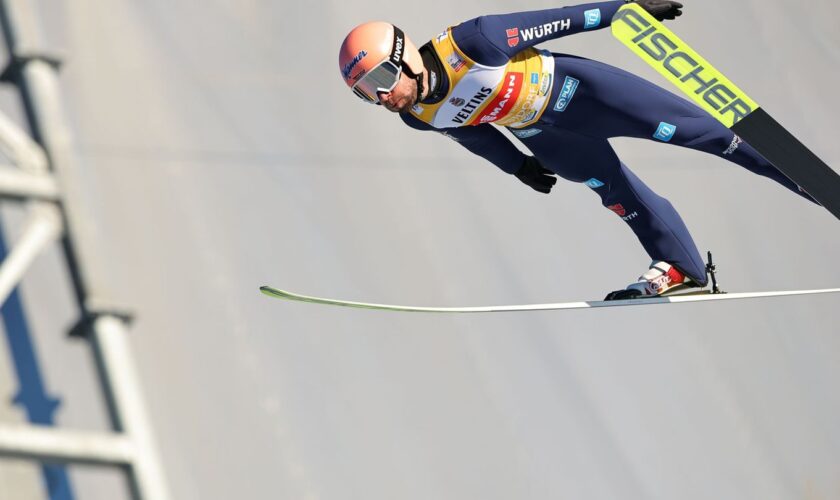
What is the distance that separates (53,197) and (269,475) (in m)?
2.45

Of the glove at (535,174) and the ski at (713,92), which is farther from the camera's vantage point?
the glove at (535,174)

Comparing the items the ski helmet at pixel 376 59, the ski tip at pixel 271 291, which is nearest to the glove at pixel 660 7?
the ski helmet at pixel 376 59

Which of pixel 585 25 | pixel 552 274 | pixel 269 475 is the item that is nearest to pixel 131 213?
pixel 269 475

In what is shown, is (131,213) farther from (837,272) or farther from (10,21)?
(837,272)

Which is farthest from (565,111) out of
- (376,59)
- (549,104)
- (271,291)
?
(271,291)

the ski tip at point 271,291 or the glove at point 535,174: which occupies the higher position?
the glove at point 535,174

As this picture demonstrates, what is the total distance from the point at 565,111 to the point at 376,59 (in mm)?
830

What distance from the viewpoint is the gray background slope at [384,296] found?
4797mm

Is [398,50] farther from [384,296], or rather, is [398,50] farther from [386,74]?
[384,296]

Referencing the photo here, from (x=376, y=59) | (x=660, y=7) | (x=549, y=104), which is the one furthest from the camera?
(x=549, y=104)

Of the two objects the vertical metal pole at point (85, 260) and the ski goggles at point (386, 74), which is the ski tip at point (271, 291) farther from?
the vertical metal pole at point (85, 260)

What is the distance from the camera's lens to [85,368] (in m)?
4.21

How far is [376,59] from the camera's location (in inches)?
144

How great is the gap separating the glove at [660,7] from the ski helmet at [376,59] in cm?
A: 84
